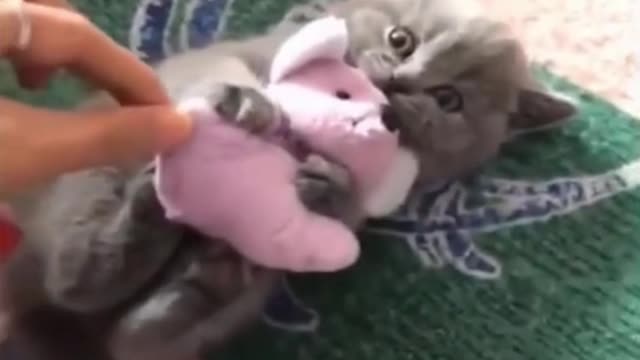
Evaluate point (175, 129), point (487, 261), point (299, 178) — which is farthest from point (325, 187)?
point (487, 261)

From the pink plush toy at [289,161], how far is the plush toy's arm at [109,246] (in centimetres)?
2

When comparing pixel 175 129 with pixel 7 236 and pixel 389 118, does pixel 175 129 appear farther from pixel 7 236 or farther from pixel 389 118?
pixel 389 118

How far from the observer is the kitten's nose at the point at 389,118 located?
949mm

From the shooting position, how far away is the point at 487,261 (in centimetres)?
109

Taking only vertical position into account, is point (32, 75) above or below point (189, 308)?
above

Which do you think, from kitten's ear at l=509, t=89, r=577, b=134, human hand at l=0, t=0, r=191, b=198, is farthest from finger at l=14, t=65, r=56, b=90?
kitten's ear at l=509, t=89, r=577, b=134

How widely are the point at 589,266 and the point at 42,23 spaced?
0.52 m

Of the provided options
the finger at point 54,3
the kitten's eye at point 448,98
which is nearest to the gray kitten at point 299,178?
the kitten's eye at point 448,98

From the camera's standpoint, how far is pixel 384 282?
1.07 meters

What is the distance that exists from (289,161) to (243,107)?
5 cm

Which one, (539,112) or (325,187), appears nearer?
(325,187)

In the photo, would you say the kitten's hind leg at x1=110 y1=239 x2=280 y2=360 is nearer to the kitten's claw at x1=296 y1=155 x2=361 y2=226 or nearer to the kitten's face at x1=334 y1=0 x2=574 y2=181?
the kitten's claw at x1=296 y1=155 x2=361 y2=226

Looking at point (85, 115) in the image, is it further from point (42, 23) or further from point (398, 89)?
point (398, 89)

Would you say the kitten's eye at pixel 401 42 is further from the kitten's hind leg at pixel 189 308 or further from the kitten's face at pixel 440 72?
the kitten's hind leg at pixel 189 308
